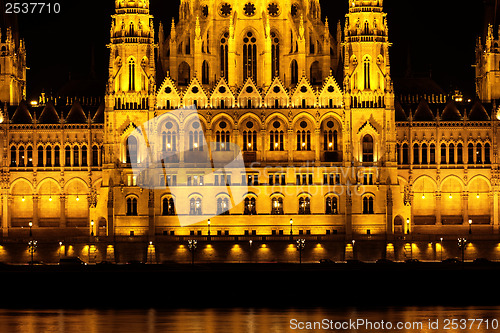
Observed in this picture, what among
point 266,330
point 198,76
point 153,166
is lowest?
point 266,330

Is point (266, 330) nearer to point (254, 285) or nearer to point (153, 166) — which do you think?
point (254, 285)

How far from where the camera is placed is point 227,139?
142750mm

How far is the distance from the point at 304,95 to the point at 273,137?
4.98m

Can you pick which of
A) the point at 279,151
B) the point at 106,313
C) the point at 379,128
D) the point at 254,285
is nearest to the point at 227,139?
the point at 279,151

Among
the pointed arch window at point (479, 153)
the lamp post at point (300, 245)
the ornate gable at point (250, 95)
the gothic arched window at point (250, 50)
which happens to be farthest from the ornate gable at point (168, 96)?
the pointed arch window at point (479, 153)

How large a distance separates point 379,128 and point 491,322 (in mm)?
41405

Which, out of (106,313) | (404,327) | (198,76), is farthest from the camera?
(198,76)

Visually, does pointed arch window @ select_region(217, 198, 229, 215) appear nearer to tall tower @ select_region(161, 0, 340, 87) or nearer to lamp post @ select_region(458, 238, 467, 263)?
tall tower @ select_region(161, 0, 340, 87)

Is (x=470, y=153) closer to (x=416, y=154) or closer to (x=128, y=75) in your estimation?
(x=416, y=154)

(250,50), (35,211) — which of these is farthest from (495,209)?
(35,211)

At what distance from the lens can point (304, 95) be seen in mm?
142375

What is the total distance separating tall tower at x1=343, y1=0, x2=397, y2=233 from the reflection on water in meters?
31.6

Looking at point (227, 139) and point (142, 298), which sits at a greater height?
point (227, 139)

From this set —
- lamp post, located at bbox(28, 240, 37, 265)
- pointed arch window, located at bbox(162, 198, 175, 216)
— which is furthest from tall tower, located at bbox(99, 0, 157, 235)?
lamp post, located at bbox(28, 240, 37, 265)
